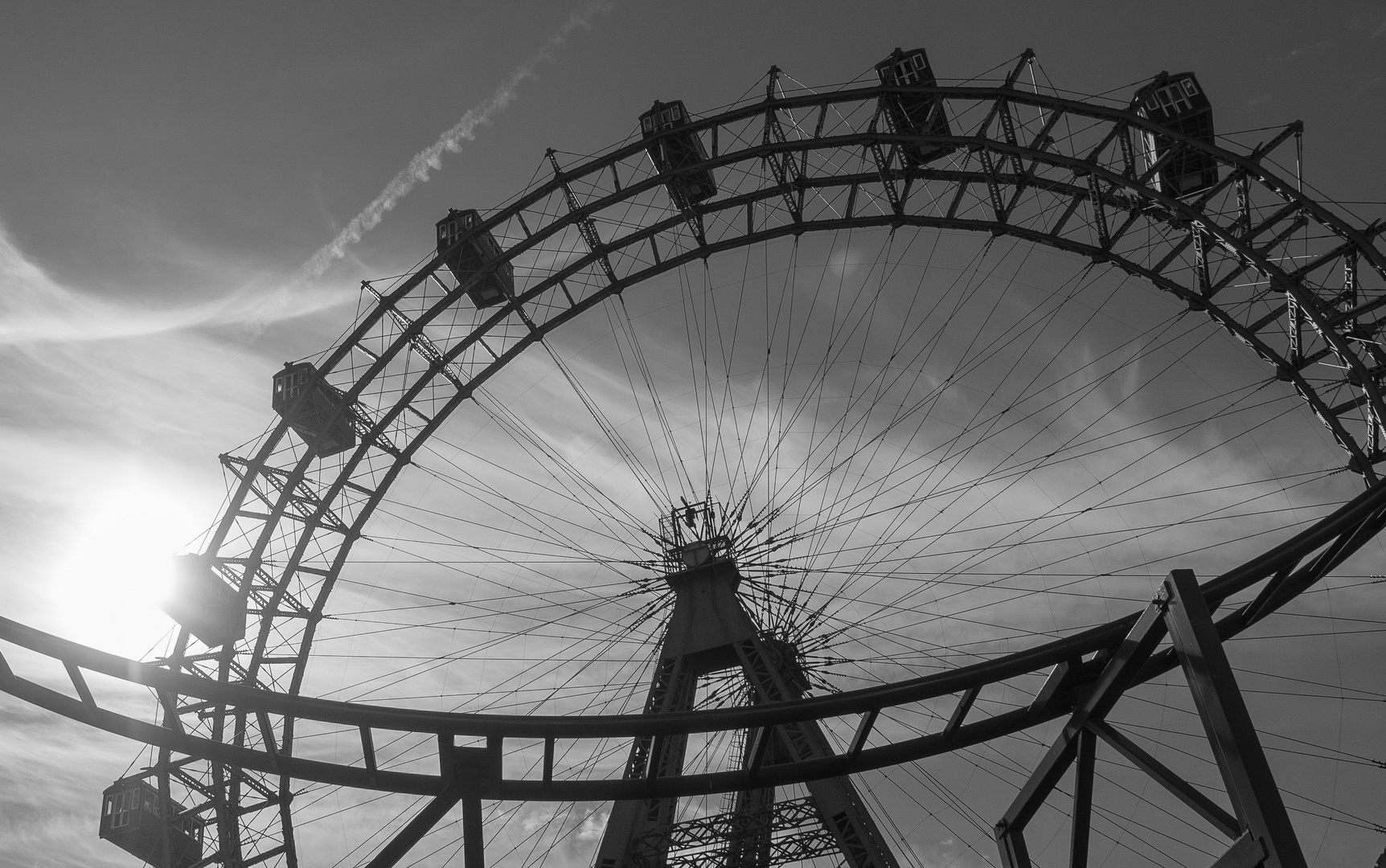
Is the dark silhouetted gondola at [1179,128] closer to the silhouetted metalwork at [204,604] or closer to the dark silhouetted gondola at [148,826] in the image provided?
the silhouetted metalwork at [204,604]

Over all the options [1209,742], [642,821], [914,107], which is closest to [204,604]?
[642,821]

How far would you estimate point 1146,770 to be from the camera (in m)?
12.5

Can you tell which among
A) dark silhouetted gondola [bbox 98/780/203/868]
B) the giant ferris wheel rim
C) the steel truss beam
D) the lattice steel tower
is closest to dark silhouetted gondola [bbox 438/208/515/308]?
the giant ferris wheel rim

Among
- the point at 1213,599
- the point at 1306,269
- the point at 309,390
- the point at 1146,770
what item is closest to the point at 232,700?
the point at 1146,770

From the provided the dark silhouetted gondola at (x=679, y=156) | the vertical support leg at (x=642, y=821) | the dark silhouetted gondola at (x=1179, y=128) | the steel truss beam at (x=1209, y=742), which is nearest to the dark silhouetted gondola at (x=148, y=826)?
the vertical support leg at (x=642, y=821)

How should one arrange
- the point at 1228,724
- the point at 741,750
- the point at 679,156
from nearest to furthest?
the point at 1228,724, the point at 741,750, the point at 679,156

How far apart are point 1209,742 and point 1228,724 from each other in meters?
0.42

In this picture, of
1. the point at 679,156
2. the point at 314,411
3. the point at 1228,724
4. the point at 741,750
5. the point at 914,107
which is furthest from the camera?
the point at 314,411

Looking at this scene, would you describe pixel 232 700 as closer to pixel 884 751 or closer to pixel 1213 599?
pixel 884 751

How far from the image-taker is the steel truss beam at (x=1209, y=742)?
35.9 feet

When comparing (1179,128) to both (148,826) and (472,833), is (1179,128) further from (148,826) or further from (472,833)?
(148,826)

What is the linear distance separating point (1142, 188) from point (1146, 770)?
1465cm

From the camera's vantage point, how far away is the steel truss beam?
11.0 meters

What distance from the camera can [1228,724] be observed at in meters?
11.5
